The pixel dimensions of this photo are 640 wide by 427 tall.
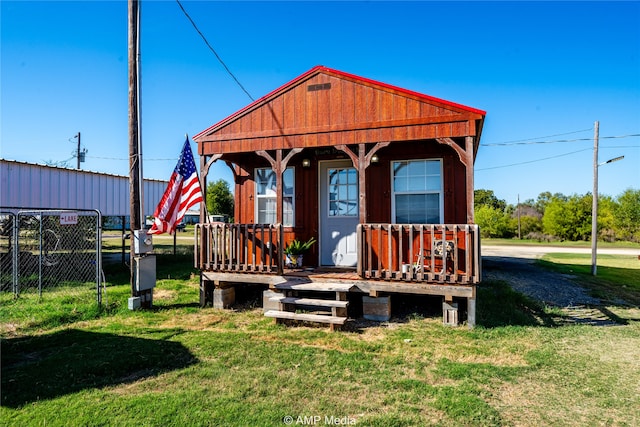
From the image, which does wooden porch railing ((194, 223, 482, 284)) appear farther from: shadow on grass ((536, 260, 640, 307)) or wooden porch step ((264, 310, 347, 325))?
shadow on grass ((536, 260, 640, 307))

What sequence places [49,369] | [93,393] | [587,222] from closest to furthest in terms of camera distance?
1. [93,393]
2. [49,369]
3. [587,222]

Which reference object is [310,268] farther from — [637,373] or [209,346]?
[637,373]

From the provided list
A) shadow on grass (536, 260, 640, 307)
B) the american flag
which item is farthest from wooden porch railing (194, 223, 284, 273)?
shadow on grass (536, 260, 640, 307)

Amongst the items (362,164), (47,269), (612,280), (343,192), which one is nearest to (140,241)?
(343,192)

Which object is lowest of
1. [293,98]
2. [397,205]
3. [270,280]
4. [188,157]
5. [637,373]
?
[637,373]

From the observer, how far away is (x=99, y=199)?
38.4 ft

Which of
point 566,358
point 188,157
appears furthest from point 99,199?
point 566,358

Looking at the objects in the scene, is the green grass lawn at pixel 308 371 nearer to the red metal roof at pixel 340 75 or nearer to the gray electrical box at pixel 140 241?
Result: the gray electrical box at pixel 140 241

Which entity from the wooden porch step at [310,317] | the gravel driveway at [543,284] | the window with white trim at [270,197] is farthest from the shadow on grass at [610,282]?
the window with white trim at [270,197]

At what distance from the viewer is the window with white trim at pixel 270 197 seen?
8.00 meters

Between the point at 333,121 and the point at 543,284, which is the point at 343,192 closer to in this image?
the point at 333,121

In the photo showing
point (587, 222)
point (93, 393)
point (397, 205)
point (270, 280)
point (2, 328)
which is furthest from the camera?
point (587, 222)

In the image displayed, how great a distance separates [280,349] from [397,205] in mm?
3723

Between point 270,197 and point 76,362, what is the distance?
4.68 meters
